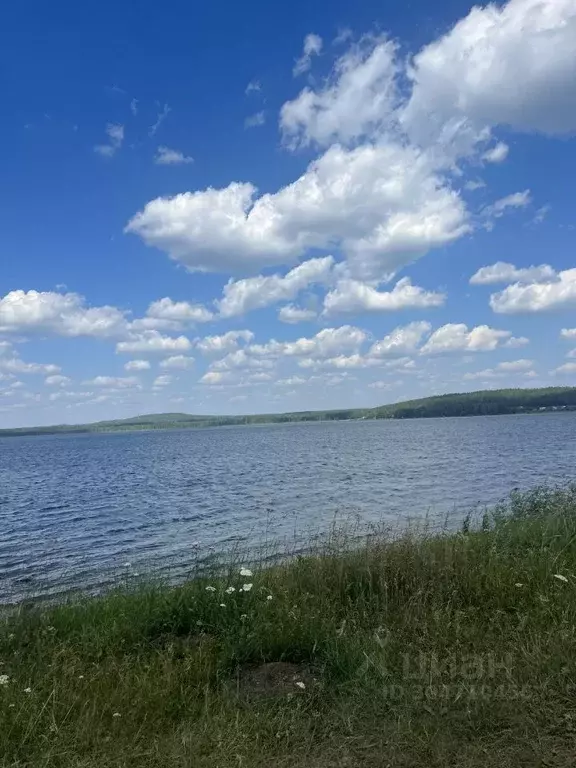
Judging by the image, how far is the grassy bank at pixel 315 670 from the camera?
15.2ft

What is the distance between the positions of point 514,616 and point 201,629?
152 inches

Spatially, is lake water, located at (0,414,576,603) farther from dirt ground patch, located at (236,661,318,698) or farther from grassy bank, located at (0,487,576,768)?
dirt ground patch, located at (236,661,318,698)

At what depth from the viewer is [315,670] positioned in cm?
614

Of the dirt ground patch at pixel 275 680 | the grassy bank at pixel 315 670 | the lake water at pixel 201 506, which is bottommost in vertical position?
the lake water at pixel 201 506

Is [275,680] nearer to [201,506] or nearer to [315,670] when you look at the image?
[315,670]

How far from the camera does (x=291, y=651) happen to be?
6.63 metres

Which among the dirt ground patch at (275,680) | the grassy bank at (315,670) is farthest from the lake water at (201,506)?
the dirt ground patch at (275,680)

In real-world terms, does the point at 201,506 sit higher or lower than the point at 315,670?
lower

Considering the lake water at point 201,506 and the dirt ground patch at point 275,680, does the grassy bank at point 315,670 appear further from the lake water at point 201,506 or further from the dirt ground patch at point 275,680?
the lake water at point 201,506

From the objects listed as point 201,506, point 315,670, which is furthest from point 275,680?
point 201,506

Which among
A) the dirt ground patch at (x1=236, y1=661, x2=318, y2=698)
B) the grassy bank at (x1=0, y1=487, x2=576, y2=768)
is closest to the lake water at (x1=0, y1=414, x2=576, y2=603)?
the grassy bank at (x1=0, y1=487, x2=576, y2=768)

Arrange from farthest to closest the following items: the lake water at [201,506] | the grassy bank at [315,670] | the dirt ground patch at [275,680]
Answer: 1. the lake water at [201,506]
2. the dirt ground patch at [275,680]
3. the grassy bank at [315,670]

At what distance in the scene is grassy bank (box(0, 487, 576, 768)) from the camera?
15.2 ft

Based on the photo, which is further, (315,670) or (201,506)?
(201,506)
